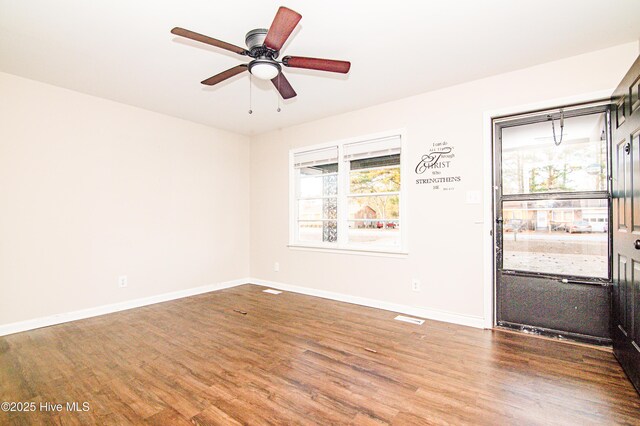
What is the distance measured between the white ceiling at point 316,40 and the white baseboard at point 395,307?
2621 millimetres

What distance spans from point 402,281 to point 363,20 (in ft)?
9.44

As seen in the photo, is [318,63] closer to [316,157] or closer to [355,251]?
[316,157]

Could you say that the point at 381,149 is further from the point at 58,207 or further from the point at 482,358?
Result: the point at 58,207

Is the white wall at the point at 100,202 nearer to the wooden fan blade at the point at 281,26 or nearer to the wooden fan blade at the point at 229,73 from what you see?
the wooden fan blade at the point at 229,73

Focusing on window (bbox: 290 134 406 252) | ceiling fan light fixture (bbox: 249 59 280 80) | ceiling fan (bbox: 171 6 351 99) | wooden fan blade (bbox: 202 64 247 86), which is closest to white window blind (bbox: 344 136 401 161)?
window (bbox: 290 134 406 252)

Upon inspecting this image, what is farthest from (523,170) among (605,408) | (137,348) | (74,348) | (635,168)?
(74,348)

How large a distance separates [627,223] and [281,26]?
2.80 m

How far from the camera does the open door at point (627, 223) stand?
2074 mm

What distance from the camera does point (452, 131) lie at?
3543 mm

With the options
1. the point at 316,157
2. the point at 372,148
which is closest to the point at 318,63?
the point at 372,148

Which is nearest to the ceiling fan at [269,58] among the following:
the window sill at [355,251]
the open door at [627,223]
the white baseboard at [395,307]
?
the open door at [627,223]

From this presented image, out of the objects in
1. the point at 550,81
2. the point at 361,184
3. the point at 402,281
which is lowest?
the point at 402,281

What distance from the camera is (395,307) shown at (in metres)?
3.90

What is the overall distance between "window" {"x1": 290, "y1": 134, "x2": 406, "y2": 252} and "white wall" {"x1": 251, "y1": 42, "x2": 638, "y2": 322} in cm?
18
